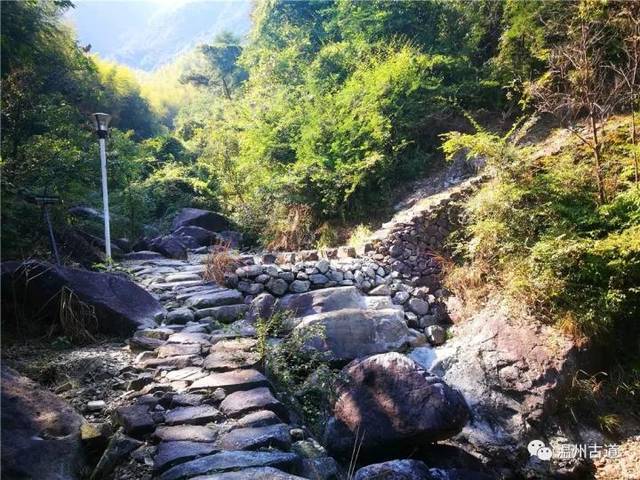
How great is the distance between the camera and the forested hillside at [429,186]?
429cm

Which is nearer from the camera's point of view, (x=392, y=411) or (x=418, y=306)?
(x=392, y=411)

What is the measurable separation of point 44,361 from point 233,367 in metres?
1.41

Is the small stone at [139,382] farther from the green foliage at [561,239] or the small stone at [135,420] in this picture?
the green foliage at [561,239]

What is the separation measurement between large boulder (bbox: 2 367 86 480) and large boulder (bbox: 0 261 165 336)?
137 cm

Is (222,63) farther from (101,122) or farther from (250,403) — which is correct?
(250,403)

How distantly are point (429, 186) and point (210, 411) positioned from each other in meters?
5.91

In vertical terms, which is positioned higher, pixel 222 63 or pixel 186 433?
pixel 222 63

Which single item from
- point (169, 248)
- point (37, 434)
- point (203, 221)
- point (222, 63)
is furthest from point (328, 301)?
point (222, 63)

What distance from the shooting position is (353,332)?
4652 mm

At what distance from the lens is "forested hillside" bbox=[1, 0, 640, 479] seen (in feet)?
14.1

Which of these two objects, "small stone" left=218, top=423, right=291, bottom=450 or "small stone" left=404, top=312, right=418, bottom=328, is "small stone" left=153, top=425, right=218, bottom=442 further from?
"small stone" left=404, top=312, right=418, bottom=328

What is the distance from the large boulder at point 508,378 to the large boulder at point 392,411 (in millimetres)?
708

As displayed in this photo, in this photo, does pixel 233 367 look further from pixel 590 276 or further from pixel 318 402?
pixel 590 276

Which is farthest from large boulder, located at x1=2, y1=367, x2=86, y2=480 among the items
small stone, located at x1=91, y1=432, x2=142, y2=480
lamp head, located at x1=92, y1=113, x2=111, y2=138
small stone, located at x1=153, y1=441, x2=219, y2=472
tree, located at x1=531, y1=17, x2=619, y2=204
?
tree, located at x1=531, y1=17, x2=619, y2=204
